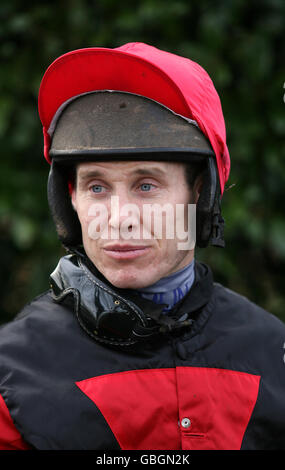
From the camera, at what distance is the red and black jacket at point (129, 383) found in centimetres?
186

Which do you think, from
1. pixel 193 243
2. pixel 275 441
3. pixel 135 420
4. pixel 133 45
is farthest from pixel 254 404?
pixel 133 45

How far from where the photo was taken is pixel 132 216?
6.40ft

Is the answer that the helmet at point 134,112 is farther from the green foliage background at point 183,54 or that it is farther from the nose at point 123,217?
the green foliage background at point 183,54

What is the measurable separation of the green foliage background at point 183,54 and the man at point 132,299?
5.12ft

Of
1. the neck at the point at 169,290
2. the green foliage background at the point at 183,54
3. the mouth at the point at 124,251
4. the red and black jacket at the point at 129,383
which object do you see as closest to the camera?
the red and black jacket at the point at 129,383

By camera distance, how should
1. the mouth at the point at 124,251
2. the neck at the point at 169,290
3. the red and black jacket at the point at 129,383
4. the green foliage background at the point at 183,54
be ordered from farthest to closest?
the green foliage background at the point at 183,54 < the neck at the point at 169,290 < the mouth at the point at 124,251 < the red and black jacket at the point at 129,383

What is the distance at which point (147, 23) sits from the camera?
3.65m

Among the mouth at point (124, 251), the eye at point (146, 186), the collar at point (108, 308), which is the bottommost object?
the collar at point (108, 308)

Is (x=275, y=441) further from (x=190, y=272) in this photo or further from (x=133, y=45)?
(x=133, y=45)

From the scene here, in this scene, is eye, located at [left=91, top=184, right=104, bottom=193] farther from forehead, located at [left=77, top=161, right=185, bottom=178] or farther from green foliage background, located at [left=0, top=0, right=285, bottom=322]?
green foliage background, located at [left=0, top=0, right=285, bottom=322]

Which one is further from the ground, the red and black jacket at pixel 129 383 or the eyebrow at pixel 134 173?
the eyebrow at pixel 134 173

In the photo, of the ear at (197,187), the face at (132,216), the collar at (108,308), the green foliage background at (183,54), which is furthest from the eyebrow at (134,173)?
the green foliage background at (183,54)

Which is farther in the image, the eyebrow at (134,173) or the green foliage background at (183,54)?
the green foliage background at (183,54)

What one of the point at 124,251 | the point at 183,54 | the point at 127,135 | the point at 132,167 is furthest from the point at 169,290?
the point at 183,54
